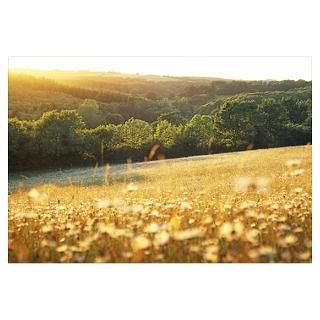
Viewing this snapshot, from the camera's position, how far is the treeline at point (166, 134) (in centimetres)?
630

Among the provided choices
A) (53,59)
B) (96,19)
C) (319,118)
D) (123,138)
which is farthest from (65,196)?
(319,118)

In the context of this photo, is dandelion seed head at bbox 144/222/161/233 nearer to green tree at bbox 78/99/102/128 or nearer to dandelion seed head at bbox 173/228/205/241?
dandelion seed head at bbox 173/228/205/241

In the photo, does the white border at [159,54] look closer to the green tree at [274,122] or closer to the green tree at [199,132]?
the green tree at [274,122]

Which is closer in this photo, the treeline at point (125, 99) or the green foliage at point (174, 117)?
the treeline at point (125, 99)

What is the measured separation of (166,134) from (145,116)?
0.33 metres

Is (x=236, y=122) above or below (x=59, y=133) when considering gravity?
above

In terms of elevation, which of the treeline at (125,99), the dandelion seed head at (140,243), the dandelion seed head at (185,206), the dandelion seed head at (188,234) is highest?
the treeline at (125,99)

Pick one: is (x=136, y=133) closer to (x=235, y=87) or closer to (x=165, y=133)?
(x=165, y=133)

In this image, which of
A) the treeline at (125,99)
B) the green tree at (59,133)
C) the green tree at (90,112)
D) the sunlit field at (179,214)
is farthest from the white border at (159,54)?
the green tree at (90,112)

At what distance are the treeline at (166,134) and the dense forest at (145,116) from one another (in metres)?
0.01

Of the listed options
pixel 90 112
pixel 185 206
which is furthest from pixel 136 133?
pixel 185 206

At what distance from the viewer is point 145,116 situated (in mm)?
6320

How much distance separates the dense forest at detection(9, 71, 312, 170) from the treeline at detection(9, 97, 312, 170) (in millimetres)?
11
